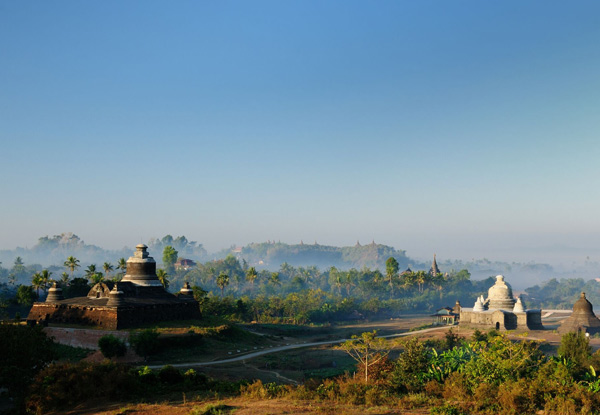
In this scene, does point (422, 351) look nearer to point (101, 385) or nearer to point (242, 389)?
point (242, 389)

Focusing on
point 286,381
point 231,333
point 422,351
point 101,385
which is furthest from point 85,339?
point 422,351

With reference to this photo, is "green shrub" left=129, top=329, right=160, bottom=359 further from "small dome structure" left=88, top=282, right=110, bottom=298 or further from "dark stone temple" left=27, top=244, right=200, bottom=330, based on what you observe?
"small dome structure" left=88, top=282, right=110, bottom=298

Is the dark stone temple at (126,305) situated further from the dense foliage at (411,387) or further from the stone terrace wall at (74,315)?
the dense foliage at (411,387)

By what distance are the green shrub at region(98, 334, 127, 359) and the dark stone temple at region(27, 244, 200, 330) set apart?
4.14 metres

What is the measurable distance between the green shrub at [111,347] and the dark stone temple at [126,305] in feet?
13.6

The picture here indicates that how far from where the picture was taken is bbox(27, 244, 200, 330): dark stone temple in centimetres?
4706

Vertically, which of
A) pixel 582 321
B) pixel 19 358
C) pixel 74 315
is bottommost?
pixel 582 321

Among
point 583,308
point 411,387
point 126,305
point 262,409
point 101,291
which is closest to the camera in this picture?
point 262,409

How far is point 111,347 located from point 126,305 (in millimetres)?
6446

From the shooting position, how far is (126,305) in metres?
47.2

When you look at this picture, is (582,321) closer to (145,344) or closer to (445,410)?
(145,344)

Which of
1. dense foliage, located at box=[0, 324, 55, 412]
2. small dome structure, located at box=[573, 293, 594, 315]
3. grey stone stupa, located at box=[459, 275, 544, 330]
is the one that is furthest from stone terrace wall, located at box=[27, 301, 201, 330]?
small dome structure, located at box=[573, 293, 594, 315]

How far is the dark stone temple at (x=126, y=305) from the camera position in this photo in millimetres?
47062

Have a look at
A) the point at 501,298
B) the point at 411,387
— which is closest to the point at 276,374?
the point at 411,387
